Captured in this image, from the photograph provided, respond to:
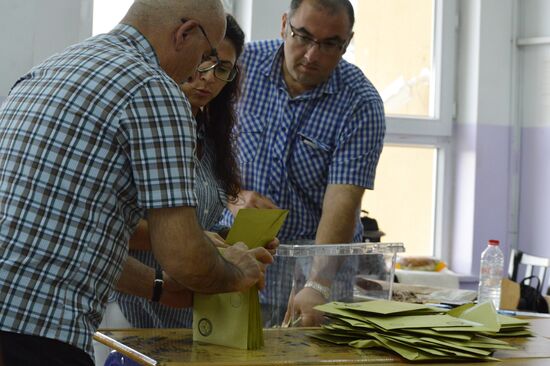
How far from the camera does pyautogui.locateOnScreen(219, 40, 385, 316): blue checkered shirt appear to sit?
275 centimetres

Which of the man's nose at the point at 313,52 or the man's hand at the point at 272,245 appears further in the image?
the man's nose at the point at 313,52

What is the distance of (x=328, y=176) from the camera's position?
276 cm

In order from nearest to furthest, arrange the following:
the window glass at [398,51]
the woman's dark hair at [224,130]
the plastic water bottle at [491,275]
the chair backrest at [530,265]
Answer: the woman's dark hair at [224,130] < the plastic water bottle at [491,275] < the chair backrest at [530,265] < the window glass at [398,51]

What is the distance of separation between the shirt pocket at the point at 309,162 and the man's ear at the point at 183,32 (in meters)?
1.11

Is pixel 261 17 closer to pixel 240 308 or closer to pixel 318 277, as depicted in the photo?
pixel 318 277

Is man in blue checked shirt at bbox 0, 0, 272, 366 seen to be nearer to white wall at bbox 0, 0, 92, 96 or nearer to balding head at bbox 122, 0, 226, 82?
balding head at bbox 122, 0, 226, 82

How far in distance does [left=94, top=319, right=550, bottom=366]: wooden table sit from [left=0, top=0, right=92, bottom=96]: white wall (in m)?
2.17

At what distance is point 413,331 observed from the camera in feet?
5.95

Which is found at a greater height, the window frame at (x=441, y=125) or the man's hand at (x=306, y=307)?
the window frame at (x=441, y=125)

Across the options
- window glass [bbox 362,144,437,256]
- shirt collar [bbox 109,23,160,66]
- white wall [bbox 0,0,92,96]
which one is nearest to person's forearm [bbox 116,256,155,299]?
shirt collar [bbox 109,23,160,66]

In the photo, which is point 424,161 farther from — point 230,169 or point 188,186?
point 188,186

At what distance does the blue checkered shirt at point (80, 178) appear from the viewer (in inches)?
58.8

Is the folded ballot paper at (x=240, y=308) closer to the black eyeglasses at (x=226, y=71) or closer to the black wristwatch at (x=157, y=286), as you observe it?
the black wristwatch at (x=157, y=286)

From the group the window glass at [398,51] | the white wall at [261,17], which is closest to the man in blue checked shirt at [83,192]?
the white wall at [261,17]
